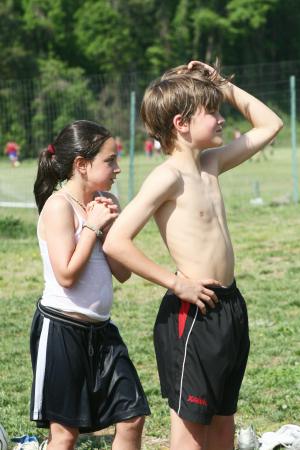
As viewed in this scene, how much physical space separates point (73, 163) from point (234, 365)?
1008 millimetres

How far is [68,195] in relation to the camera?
3.45 meters

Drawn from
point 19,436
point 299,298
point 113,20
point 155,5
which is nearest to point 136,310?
point 299,298

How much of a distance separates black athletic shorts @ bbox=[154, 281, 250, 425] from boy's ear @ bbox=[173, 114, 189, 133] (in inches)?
23.4

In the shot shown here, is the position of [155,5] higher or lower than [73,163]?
Answer: higher

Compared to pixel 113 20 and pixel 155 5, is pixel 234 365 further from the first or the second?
pixel 155 5

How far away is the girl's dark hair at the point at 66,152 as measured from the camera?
11.3 ft

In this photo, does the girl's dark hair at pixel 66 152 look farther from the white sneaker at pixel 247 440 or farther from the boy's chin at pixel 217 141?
the white sneaker at pixel 247 440

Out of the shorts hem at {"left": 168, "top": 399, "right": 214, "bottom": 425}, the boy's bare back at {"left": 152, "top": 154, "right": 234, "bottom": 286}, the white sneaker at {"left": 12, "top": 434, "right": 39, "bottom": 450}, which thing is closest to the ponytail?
the boy's bare back at {"left": 152, "top": 154, "right": 234, "bottom": 286}

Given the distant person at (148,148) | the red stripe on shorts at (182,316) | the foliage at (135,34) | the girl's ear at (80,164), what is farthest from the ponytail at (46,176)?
the foliage at (135,34)

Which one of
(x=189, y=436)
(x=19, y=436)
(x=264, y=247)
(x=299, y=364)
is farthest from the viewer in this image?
(x=264, y=247)

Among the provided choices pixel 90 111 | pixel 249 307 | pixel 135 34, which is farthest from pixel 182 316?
pixel 135 34

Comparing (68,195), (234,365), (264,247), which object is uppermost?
(68,195)

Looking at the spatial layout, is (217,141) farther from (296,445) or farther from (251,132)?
(296,445)

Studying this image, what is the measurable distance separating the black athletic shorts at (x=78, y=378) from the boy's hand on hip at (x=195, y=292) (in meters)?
0.45
